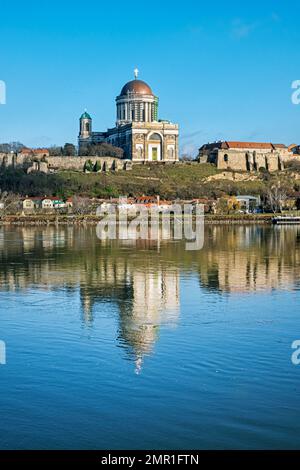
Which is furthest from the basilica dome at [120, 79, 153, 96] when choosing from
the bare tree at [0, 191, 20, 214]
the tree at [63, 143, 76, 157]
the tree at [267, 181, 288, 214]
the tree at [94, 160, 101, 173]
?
the bare tree at [0, 191, 20, 214]

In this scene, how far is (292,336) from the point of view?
908 cm

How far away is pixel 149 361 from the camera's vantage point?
785cm

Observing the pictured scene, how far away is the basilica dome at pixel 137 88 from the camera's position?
227 feet

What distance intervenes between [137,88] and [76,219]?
25.6 m

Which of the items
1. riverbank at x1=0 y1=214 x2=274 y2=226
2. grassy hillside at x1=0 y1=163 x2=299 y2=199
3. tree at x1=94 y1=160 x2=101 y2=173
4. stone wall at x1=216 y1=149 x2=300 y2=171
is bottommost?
riverbank at x1=0 y1=214 x2=274 y2=226

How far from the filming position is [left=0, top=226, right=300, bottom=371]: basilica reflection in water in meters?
10.6

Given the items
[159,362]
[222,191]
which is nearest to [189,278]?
[159,362]

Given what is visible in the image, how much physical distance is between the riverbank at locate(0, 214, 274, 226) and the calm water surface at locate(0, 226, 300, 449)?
31046 mm

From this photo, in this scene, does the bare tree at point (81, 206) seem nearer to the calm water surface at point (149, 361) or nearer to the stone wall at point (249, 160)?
the stone wall at point (249, 160)

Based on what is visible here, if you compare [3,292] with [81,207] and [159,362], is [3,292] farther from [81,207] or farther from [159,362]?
[81,207]

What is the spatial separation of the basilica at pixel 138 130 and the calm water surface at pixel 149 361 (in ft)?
163

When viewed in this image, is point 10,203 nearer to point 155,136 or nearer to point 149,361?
point 155,136

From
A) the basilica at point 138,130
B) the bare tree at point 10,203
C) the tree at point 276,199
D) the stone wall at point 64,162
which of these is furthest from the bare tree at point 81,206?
the basilica at point 138,130

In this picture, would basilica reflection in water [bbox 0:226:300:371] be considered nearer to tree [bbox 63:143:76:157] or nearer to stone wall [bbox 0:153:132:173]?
stone wall [bbox 0:153:132:173]
